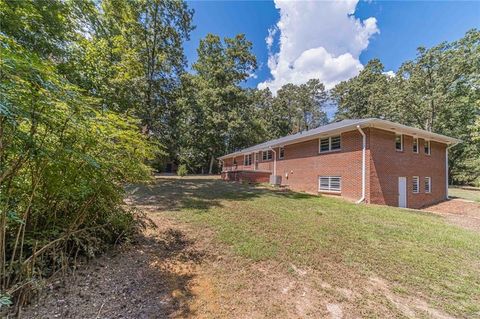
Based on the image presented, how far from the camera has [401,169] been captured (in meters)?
12.2

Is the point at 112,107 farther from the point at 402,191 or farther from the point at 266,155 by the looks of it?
the point at 402,191

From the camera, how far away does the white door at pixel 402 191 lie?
1200 cm

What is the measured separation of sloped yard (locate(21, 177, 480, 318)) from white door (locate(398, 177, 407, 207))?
222 inches

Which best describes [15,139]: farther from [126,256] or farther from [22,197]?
[126,256]

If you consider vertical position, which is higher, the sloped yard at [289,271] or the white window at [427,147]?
the white window at [427,147]

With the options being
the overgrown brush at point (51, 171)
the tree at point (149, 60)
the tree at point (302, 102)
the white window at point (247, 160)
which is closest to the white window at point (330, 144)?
the tree at point (149, 60)

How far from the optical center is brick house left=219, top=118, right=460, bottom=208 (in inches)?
436

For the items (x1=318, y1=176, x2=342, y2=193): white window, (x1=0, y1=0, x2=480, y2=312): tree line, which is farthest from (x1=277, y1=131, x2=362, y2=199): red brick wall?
(x1=0, y1=0, x2=480, y2=312): tree line

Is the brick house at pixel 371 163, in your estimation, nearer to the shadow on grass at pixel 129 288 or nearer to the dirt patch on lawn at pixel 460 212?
the dirt patch on lawn at pixel 460 212

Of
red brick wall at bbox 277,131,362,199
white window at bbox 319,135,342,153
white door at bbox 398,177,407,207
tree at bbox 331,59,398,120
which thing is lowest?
white door at bbox 398,177,407,207

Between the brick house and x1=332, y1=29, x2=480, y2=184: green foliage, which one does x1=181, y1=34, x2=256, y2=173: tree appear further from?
x1=332, y1=29, x2=480, y2=184: green foliage

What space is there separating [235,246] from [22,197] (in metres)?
3.49

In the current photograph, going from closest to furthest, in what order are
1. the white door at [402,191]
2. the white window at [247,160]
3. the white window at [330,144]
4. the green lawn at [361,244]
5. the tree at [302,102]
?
the green lawn at [361,244]
the white door at [402,191]
the white window at [330,144]
the white window at [247,160]
the tree at [302,102]

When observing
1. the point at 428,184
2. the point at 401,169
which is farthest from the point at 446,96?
the point at 401,169
